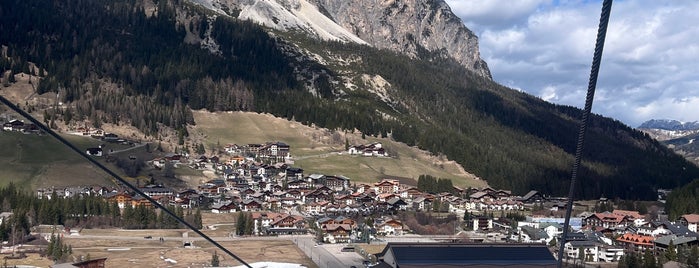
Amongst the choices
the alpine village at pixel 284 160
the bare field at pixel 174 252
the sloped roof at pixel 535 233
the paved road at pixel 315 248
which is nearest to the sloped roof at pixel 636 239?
the alpine village at pixel 284 160

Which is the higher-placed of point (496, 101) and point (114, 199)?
point (496, 101)

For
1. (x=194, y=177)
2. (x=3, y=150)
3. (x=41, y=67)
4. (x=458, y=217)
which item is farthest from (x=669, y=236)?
(x=41, y=67)

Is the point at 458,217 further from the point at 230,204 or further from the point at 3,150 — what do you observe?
the point at 3,150

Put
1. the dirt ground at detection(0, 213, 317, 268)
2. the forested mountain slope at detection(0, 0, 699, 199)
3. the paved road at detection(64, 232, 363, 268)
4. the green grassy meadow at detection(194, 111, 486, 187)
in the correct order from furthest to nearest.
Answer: the forested mountain slope at detection(0, 0, 699, 199) < the green grassy meadow at detection(194, 111, 486, 187) < the paved road at detection(64, 232, 363, 268) < the dirt ground at detection(0, 213, 317, 268)

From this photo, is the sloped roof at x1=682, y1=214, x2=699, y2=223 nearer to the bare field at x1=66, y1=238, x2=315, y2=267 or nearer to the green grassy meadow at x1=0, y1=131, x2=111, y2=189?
the bare field at x1=66, y1=238, x2=315, y2=267

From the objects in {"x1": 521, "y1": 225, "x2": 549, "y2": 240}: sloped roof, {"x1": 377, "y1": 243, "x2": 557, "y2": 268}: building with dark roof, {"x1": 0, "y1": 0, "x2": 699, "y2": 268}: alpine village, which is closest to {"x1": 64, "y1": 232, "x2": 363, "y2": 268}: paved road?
{"x1": 0, "y1": 0, "x2": 699, "y2": 268}: alpine village

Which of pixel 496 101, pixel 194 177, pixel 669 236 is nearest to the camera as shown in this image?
pixel 669 236

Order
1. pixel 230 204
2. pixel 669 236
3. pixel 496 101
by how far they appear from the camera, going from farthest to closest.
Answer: pixel 496 101, pixel 230 204, pixel 669 236
